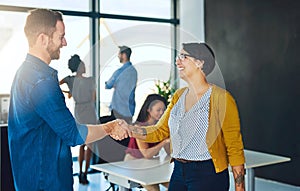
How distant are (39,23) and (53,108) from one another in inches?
14.0

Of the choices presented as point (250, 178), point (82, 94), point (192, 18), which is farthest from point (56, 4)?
point (250, 178)

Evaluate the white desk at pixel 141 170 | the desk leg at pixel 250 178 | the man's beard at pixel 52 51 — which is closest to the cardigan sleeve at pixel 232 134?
the white desk at pixel 141 170

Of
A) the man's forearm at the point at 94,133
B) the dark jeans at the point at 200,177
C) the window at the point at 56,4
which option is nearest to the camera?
the man's forearm at the point at 94,133

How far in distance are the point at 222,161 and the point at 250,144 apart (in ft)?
10.8

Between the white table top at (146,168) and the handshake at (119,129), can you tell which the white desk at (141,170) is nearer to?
the white table top at (146,168)

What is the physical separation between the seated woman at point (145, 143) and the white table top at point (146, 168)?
82 mm

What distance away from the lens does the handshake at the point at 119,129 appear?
2.26 metres

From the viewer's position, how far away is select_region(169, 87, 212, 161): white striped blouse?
2.12m

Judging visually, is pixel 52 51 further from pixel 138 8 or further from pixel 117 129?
pixel 138 8

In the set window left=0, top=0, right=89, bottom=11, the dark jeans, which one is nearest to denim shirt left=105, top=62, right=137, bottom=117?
the dark jeans

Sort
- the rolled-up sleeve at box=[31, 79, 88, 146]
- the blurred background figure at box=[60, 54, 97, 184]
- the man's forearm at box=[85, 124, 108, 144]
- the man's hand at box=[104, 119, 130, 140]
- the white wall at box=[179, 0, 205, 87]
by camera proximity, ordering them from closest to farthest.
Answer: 1. the rolled-up sleeve at box=[31, 79, 88, 146]
2. the man's forearm at box=[85, 124, 108, 144]
3. the man's hand at box=[104, 119, 130, 140]
4. the blurred background figure at box=[60, 54, 97, 184]
5. the white wall at box=[179, 0, 205, 87]

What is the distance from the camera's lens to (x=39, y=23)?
1.75 m

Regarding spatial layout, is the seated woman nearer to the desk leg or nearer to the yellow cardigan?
the desk leg

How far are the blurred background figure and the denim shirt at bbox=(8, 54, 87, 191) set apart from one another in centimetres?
195
